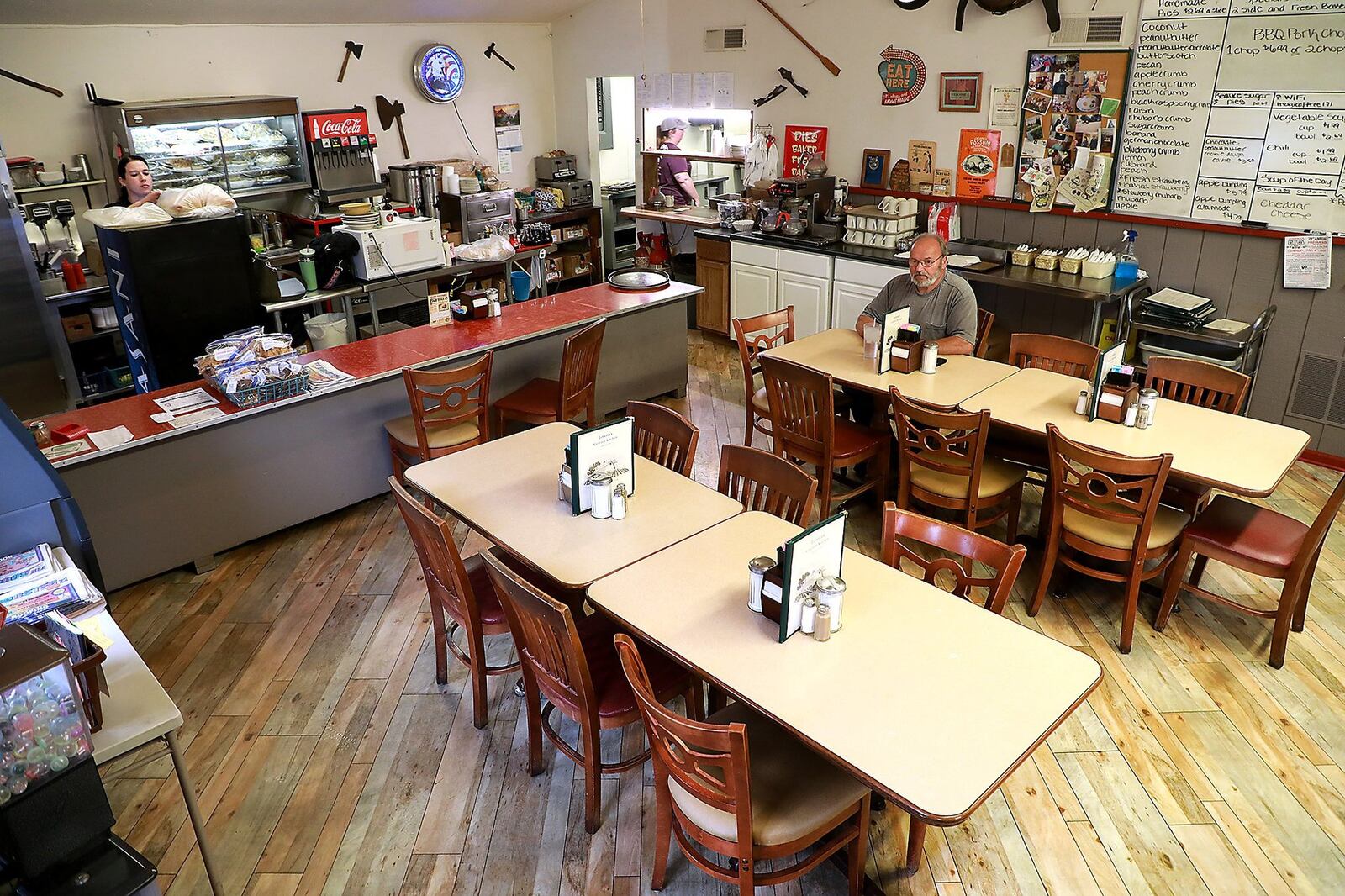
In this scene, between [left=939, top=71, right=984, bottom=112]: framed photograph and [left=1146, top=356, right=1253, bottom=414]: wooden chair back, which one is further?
[left=939, top=71, right=984, bottom=112]: framed photograph

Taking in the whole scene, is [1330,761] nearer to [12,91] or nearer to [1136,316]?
[1136,316]

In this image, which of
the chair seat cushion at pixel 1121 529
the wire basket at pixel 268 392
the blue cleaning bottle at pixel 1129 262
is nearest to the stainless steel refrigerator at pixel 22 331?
the wire basket at pixel 268 392

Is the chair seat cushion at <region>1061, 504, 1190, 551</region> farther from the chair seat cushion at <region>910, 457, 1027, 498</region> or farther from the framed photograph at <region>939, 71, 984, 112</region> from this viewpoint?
the framed photograph at <region>939, 71, 984, 112</region>

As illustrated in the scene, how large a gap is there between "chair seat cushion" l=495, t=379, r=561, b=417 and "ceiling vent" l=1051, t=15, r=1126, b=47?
3844 mm

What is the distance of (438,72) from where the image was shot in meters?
7.72

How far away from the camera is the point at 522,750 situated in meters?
3.17

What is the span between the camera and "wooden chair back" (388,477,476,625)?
285 cm

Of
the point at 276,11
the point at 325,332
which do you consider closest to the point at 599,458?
the point at 325,332

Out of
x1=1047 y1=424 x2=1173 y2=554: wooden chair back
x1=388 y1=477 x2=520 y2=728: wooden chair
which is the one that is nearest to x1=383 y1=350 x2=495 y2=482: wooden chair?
x1=388 y1=477 x2=520 y2=728: wooden chair

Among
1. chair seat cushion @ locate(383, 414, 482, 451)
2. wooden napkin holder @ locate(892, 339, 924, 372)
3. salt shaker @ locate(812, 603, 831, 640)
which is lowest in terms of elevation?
chair seat cushion @ locate(383, 414, 482, 451)

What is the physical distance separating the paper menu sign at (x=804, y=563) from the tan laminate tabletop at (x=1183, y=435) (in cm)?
163

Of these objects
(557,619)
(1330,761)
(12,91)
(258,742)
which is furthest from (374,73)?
(1330,761)

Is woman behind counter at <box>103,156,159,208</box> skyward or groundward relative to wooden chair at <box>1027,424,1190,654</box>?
skyward

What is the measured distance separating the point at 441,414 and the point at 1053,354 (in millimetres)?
3138
